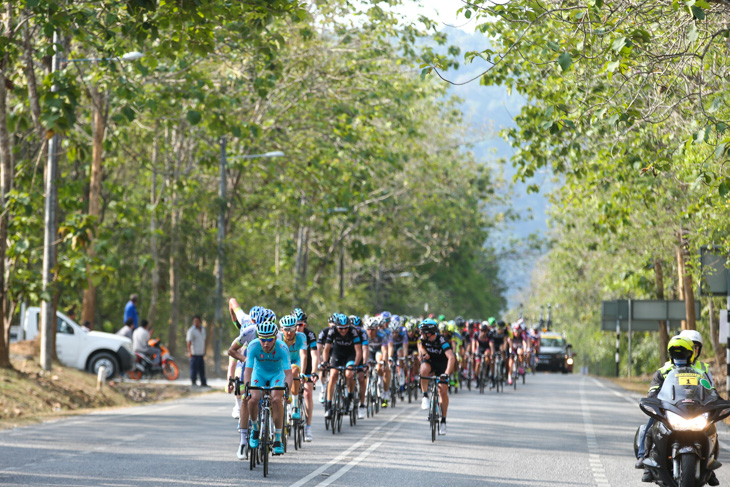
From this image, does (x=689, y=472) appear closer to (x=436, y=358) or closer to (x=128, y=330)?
(x=436, y=358)

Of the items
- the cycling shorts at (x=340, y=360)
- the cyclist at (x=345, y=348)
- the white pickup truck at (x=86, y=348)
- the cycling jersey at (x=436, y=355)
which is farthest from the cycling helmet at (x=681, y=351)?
the white pickup truck at (x=86, y=348)

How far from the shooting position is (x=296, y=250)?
46.9 metres

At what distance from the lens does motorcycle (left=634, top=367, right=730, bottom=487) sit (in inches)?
403

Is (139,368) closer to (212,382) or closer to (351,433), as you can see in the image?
(212,382)

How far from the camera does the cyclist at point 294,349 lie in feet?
49.5

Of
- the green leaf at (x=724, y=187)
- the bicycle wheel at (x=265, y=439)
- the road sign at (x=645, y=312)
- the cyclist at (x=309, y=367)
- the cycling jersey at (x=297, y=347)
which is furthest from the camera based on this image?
the road sign at (x=645, y=312)

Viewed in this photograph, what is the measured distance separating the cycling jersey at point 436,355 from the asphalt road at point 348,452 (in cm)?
101

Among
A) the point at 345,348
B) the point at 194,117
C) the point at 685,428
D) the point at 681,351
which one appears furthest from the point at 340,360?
the point at 685,428

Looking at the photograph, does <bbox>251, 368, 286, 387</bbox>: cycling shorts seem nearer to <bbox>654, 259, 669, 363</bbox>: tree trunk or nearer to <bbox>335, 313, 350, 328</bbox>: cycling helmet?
<bbox>335, 313, 350, 328</bbox>: cycling helmet

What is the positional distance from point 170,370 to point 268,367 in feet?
65.3

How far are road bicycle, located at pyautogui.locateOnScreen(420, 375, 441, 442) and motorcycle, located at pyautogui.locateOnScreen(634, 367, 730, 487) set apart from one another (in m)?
5.93

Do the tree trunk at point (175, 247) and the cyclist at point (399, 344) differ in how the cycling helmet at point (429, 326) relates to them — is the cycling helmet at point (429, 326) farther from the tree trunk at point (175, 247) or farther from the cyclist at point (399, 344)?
the tree trunk at point (175, 247)

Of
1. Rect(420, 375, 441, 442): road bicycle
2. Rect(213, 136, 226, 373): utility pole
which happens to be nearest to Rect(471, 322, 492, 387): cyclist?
Rect(213, 136, 226, 373): utility pole

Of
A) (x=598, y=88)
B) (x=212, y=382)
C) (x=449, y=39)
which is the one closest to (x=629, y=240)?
(x=449, y=39)
